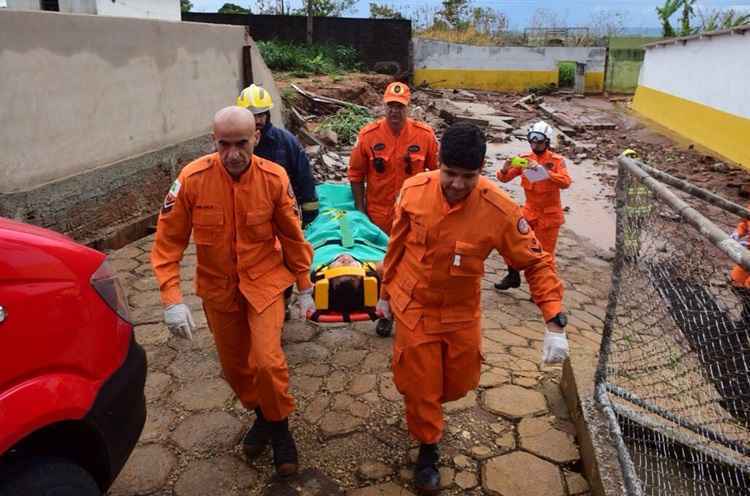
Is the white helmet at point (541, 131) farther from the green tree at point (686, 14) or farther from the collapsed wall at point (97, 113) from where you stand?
the green tree at point (686, 14)

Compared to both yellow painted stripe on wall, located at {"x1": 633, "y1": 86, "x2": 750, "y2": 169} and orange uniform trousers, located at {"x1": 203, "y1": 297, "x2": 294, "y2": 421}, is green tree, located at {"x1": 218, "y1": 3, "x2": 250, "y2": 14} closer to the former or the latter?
yellow painted stripe on wall, located at {"x1": 633, "y1": 86, "x2": 750, "y2": 169}

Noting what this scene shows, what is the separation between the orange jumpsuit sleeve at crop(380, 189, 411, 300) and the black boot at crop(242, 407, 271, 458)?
2.85ft

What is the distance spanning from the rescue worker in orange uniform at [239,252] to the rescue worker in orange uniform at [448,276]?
0.56 metres

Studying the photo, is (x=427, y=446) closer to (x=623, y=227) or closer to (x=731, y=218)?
(x=623, y=227)

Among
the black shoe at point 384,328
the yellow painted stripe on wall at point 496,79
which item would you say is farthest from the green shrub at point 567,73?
the black shoe at point 384,328

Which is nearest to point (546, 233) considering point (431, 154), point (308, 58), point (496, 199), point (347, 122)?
point (431, 154)

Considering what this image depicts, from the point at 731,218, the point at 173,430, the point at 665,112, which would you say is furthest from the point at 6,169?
the point at 665,112

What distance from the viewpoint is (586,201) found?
32.7 feet

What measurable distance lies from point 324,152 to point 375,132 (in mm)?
5518

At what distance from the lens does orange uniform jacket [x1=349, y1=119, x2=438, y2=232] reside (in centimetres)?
453

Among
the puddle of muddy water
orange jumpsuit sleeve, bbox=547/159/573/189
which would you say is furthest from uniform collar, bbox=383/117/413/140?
the puddle of muddy water

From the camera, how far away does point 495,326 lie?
4.83 m

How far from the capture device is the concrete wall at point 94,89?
4.79m

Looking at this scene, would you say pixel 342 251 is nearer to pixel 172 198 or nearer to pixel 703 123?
pixel 172 198
